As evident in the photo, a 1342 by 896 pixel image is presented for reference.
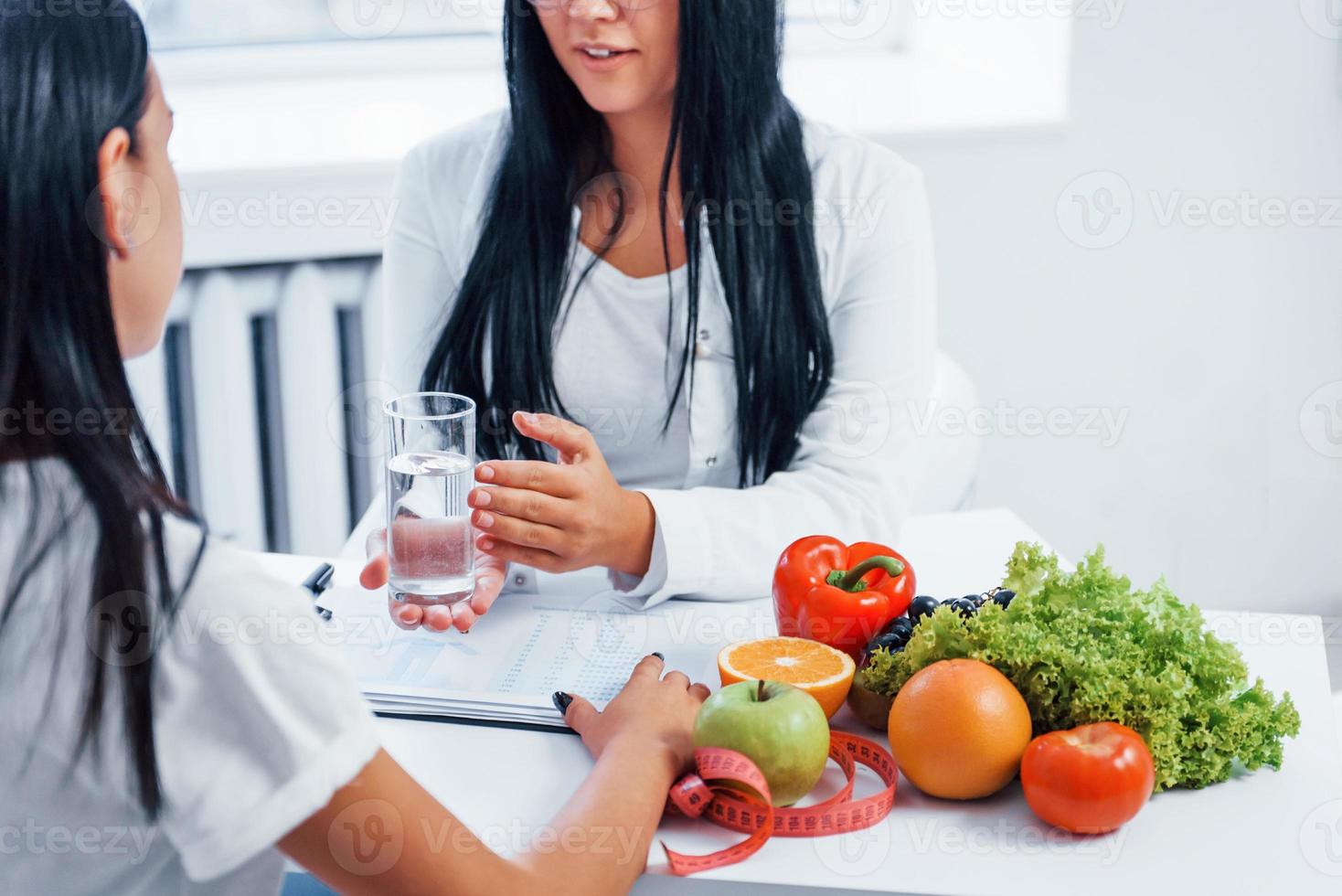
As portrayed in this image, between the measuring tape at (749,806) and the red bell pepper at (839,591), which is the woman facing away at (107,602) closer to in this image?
the measuring tape at (749,806)

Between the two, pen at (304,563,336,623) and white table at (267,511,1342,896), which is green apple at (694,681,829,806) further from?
pen at (304,563,336,623)

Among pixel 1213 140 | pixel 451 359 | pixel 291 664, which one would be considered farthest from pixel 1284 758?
pixel 1213 140

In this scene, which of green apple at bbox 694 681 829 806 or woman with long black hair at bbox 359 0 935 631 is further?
woman with long black hair at bbox 359 0 935 631

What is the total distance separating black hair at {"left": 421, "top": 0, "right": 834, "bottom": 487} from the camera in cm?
174

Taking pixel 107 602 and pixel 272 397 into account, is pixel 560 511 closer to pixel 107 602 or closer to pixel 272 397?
pixel 107 602

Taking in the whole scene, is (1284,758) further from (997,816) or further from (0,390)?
(0,390)

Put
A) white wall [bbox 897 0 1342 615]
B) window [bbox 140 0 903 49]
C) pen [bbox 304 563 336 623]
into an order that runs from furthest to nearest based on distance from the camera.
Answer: window [bbox 140 0 903 49]
white wall [bbox 897 0 1342 615]
pen [bbox 304 563 336 623]

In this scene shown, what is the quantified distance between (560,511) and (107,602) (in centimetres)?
62

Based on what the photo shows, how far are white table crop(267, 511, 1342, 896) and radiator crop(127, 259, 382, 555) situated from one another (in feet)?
4.56

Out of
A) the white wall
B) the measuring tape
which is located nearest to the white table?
the measuring tape

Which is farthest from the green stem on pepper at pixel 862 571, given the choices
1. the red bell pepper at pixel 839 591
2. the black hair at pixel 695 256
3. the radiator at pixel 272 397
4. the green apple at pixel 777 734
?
the radiator at pixel 272 397

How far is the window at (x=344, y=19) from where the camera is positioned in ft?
8.99

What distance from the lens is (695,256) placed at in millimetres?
1747

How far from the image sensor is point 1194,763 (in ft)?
3.63
